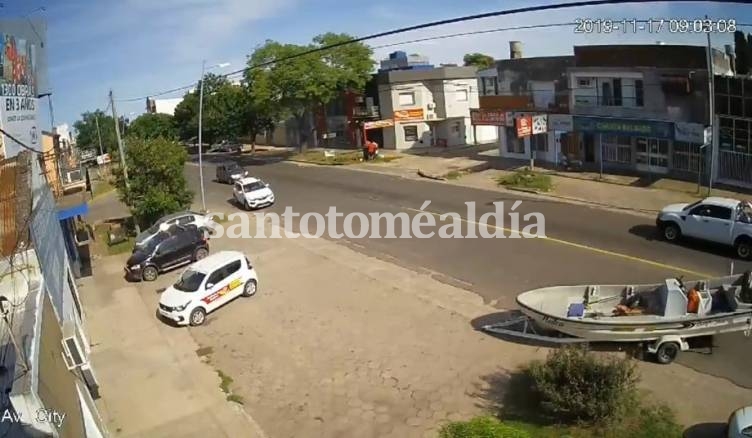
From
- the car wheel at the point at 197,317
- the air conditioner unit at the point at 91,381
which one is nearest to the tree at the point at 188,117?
the car wheel at the point at 197,317

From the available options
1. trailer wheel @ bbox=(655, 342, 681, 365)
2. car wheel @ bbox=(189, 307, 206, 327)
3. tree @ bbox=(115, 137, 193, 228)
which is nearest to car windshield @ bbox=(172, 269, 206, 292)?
car wheel @ bbox=(189, 307, 206, 327)

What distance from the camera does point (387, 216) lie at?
85.1 ft

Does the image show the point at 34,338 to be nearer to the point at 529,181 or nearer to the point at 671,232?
the point at 671,232

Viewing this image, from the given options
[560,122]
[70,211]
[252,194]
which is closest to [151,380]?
[70,211]

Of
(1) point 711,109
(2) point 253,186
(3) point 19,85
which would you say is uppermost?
(3) point 19,85

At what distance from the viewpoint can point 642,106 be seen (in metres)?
28.2

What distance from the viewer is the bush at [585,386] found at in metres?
9.91

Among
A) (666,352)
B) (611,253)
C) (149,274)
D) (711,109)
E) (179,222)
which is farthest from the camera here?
(179,222)

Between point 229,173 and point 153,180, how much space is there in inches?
540

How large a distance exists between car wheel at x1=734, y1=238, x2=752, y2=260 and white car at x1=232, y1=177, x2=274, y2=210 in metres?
20.8

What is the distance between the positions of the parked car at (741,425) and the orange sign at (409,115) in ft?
129

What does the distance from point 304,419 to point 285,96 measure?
37.4 metres

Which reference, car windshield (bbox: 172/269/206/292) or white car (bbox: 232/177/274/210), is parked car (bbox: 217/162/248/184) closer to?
white car (bbox: 232/177/274/210)

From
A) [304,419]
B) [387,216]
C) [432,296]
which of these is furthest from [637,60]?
[304,419]
